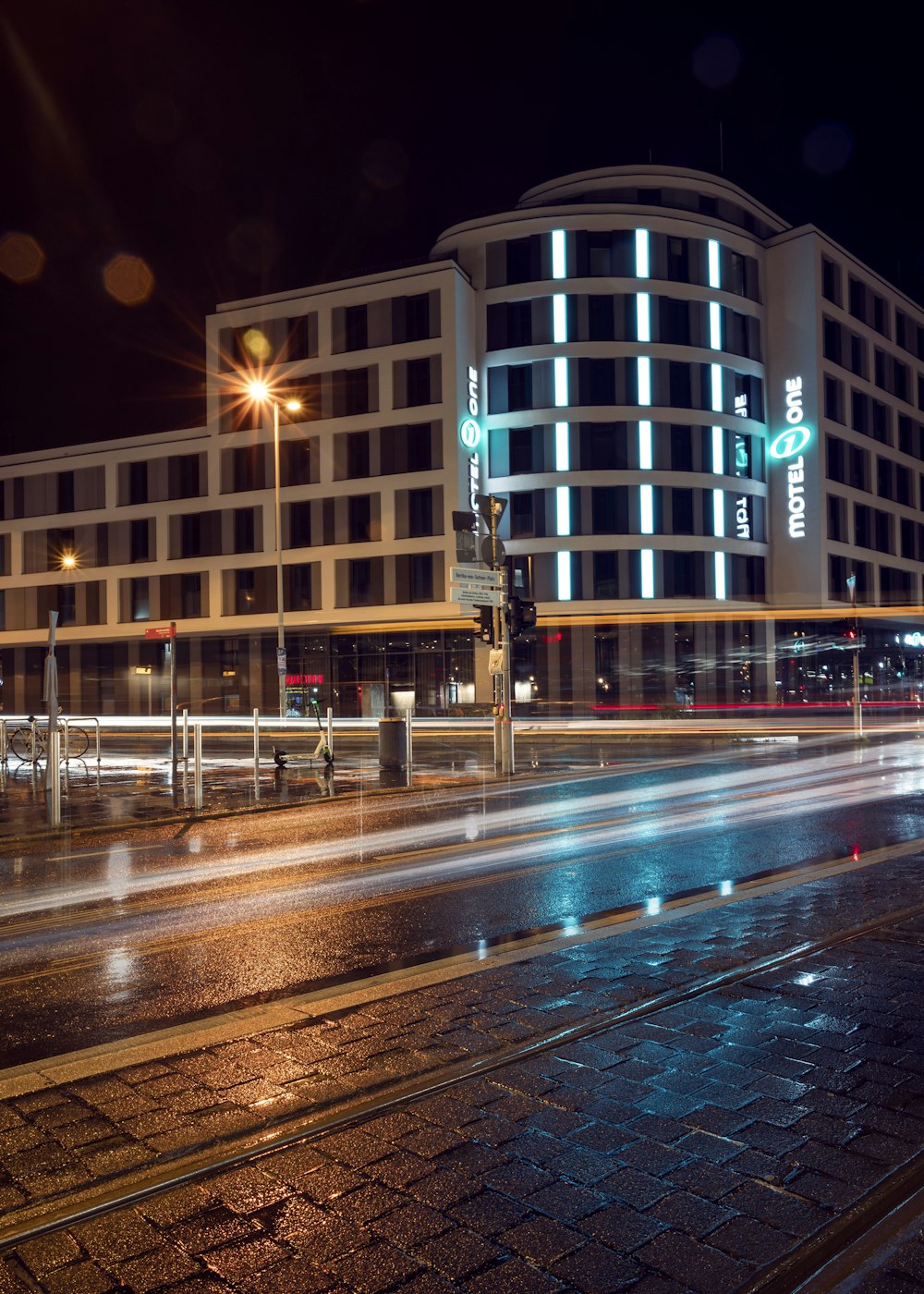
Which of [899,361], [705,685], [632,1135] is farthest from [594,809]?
[899,361]

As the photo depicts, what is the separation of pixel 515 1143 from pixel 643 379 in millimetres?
43222

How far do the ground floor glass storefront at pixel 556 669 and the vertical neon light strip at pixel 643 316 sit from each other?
12.1 m

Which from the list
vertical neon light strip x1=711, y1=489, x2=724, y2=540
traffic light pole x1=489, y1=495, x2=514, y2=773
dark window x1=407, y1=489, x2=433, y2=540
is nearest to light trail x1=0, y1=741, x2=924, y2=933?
traffic light pole x1=489, y1=495, x2=514, y2=773

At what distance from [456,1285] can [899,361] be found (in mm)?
59230

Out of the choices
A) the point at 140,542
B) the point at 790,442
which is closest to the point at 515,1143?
the point at 790,442

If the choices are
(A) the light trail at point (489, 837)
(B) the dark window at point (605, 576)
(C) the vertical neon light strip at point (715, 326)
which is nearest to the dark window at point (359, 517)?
(B) the dark window at point (605, 576)

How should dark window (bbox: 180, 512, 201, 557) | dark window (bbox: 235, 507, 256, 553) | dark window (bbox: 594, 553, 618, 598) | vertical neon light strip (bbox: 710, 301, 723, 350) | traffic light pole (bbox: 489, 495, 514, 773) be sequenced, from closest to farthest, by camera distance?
traffic light pole (bbox: 489, 495, 514, 773) → dark window (bbox: 594, 553, 618, 598) → vertical neon light strip (bbox: 710, 301, 723, 350) → dark window (bbox: 235, 507, 256, 553) → dark window (bbox: 180, 512, 201, 557)

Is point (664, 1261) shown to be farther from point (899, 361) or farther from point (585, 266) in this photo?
point (899, 361)

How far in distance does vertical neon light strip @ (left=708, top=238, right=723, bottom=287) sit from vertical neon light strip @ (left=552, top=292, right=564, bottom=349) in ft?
21.9

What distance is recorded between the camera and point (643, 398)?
44.4m

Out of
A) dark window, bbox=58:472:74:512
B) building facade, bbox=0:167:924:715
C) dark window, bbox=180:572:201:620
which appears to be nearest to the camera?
building facade, bbox=0:167:924:715

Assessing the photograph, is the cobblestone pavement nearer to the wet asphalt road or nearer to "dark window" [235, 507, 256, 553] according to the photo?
the wet asphalt road

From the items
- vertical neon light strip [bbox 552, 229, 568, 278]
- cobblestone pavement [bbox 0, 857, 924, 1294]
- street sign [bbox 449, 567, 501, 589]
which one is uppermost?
vertical neon light strip [bbox 552, 229, 568, 278]

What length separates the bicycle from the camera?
1972cm
